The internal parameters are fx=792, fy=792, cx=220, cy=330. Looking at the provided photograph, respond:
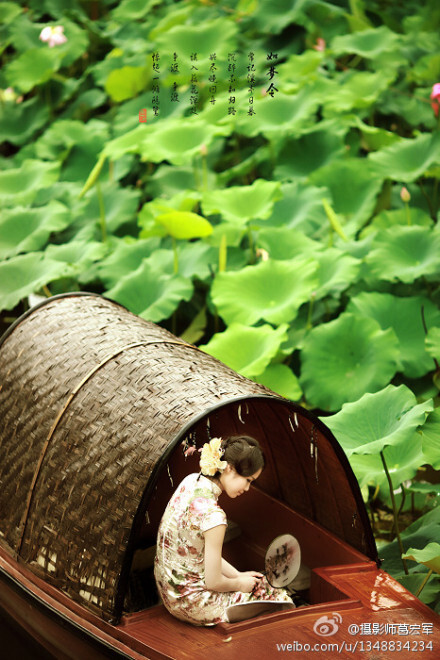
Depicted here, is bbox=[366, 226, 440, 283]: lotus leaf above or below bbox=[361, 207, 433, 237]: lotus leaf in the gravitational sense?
above

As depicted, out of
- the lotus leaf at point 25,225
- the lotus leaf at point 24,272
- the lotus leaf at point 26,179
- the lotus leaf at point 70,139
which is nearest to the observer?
the lotus leaf at point 24,272

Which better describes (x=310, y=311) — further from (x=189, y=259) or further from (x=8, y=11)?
(x=8, y=11)

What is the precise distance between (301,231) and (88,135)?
2281 millimetres

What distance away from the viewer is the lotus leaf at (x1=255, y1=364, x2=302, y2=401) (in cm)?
377

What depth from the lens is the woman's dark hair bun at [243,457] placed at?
234 centimetres

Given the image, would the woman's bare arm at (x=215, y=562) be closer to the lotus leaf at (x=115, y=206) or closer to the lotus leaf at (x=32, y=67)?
the lotus leaf at (x=115, y=206)

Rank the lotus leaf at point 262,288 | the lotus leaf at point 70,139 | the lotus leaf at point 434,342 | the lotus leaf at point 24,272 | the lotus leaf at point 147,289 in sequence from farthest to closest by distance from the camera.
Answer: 1. the lotus leaf at point 70,139
2. the lotus leaf at point 24,272
3. the lotus leaf at point 147,289
4. the lotus leaf at point 262,288
5. the lotus leaf at point 434,342

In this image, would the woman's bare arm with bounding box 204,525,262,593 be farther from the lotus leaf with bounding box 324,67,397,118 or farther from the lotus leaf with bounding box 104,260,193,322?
the lotus leaf with bounding box 324,67,397,118

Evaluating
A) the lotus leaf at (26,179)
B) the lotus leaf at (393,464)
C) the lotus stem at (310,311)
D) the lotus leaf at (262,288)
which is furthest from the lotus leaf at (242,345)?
the lotus leaf at (26,179)

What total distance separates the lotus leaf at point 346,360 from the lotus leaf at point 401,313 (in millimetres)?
175

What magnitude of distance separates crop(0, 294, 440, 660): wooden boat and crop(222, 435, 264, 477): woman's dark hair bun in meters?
0.13

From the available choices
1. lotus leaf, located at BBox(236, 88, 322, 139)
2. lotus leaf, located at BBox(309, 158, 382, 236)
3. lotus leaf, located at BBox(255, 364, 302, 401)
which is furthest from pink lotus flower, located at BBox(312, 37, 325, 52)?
lotus leaf, located at BBox(255, 364, 302, 401)

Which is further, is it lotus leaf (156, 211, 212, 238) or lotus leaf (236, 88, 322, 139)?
lotus leaf (236, 88, 322, 139)

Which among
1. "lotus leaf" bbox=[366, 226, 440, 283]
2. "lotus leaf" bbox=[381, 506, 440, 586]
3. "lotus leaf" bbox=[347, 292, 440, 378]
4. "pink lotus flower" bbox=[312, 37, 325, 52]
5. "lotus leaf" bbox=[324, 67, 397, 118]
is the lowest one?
"lotus leaf" bbox=[381, 506, 440, 586]
